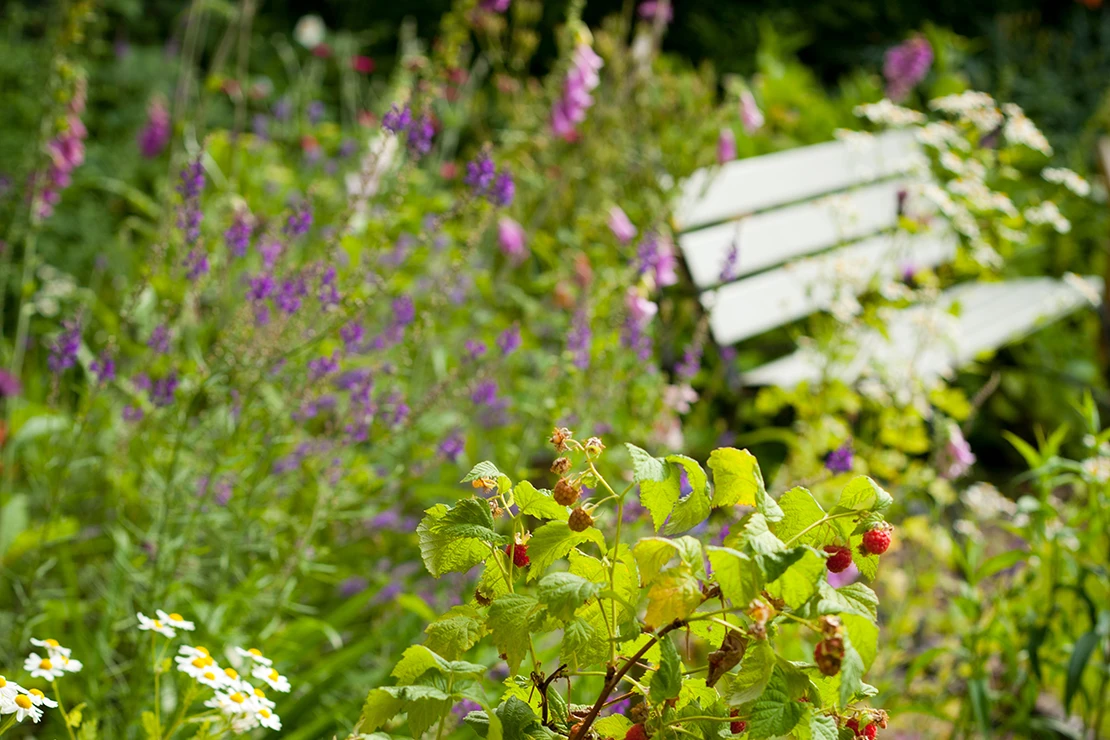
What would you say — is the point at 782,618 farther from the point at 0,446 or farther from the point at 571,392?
the point at 0,446

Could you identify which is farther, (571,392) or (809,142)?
(809,142)

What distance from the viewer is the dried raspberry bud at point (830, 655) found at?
0.93 m

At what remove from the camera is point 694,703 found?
1.13m

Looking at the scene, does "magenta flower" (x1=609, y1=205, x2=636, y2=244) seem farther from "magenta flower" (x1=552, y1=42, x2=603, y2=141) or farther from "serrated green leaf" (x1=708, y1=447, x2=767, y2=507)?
"serrated green leaf" (x1=708, y1=447, x2=767, y2=507)

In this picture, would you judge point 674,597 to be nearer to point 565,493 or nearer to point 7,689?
point 565,493

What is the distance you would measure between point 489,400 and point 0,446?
3.80 feet

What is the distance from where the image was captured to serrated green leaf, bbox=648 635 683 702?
1.00 m

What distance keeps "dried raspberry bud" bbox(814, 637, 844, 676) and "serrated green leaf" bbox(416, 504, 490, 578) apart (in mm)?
341

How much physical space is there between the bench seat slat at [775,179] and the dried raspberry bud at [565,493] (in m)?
2.31

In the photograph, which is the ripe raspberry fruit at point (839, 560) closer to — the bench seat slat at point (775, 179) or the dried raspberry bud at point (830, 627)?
the dried raspberry bud at point (830, 627)

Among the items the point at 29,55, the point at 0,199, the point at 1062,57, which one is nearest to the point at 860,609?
the point at 0,199

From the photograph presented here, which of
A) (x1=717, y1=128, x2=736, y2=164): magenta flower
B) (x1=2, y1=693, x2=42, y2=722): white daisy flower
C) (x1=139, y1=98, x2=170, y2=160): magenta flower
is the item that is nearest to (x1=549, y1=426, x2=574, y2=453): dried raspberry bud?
(x1=2, y1=693, x2=42, y2=722): white daisy flower

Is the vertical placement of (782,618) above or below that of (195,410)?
above

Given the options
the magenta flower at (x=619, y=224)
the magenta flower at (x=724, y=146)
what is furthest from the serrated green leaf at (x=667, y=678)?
the magenta flower at (x=724, y=146)
